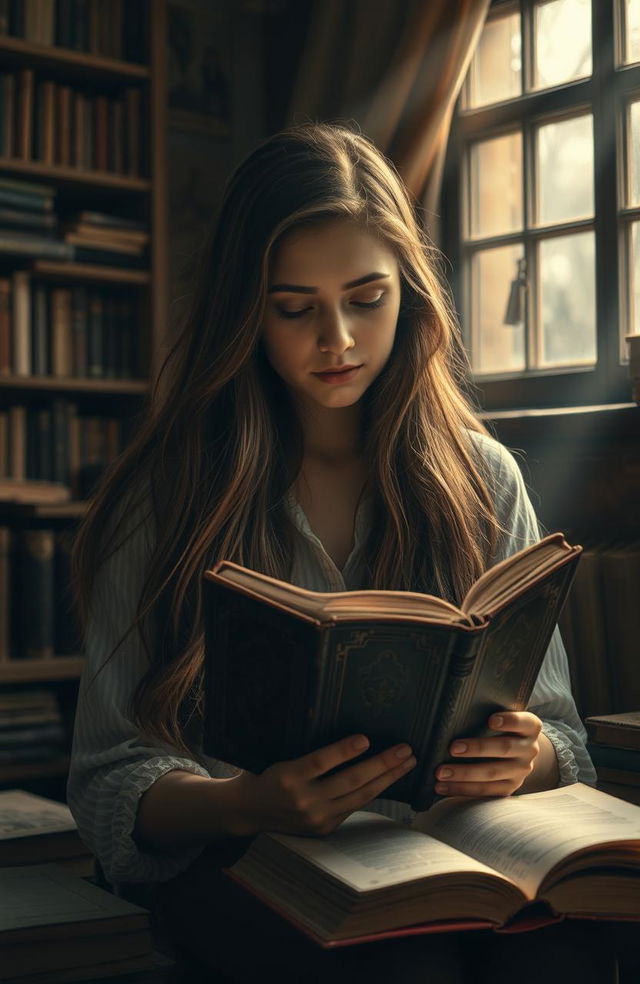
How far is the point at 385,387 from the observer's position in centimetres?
151

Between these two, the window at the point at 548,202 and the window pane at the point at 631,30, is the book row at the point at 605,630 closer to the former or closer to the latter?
the window at the point at 548,202

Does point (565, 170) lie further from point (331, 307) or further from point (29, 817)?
point (29, 817)

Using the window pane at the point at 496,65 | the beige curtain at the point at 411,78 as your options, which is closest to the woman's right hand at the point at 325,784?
the beige curtain at the point at 411,78

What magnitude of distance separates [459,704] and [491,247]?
6.25 feet

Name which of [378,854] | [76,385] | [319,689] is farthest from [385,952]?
[76,385]

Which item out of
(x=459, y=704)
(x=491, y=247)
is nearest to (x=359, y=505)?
(x=459, y=704)

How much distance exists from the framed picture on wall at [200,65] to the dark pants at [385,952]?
2.68 meters

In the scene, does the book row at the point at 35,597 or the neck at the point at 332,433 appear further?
the book row at the point at 35,597

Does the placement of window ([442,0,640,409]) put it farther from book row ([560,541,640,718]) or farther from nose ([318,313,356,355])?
nose ([318,313,356,355])

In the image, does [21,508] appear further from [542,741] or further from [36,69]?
[542,741]

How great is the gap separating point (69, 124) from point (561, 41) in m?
1.29

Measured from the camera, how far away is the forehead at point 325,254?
1.36 metres

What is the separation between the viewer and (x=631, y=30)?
239 cm

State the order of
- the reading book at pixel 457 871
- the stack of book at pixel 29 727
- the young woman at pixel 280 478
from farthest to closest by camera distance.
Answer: the stack of book at pixel 29 727 < the young woman at pixel 280 478 < the reading book at pixel 457 871
